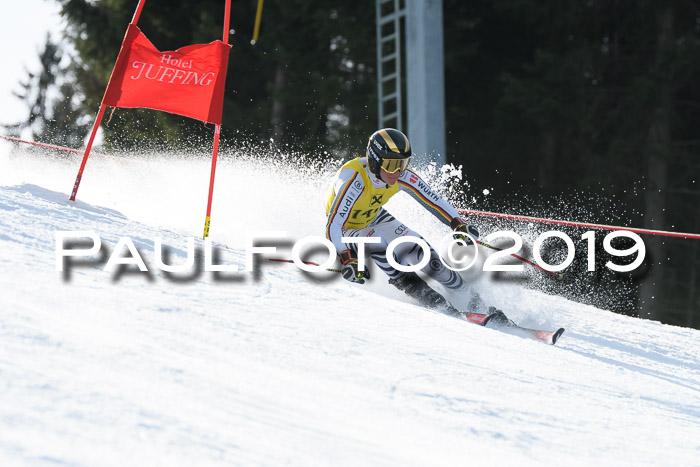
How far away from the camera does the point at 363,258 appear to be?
5.26m

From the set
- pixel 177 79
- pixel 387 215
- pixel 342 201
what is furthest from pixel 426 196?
pixel 177 79

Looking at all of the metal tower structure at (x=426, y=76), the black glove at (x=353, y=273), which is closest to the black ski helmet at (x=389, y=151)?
the black glove at (x=353, y=273)

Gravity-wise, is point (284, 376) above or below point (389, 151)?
below

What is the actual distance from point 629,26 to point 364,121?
18.2 ft

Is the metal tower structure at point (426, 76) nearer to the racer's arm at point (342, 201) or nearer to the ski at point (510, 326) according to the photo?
the racer's arm at point (342, 201)

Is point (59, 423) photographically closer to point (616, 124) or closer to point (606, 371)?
point (606, 371)

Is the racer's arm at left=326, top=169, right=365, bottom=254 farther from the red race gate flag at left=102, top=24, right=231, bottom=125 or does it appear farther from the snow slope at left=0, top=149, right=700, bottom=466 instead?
the red race gate flag at left=102, top=24, right=231, bottom=125

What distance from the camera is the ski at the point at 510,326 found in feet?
15.6

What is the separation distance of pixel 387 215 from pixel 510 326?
1186 millimetres

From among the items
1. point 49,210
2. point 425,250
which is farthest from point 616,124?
point 49,210

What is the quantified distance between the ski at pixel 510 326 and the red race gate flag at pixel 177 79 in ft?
7.42

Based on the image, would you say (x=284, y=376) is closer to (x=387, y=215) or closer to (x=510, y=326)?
(x=510, y=326)

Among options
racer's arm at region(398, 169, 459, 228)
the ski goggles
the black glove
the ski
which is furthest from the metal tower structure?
the black glove

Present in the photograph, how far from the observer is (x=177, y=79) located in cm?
570
